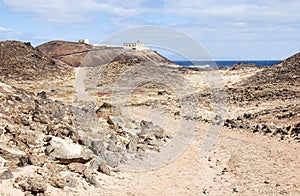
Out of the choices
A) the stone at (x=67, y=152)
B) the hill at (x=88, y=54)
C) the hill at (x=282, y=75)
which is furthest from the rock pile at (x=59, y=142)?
the hill at (x=88, y=54)

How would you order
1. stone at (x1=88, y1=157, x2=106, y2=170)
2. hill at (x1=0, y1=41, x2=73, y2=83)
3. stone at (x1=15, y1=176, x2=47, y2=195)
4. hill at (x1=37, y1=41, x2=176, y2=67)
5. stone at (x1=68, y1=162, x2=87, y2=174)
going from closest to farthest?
stone at (x1=15, y1=176, x2=47, y2=195) → stone at (x1=68, y1=162, x2=87, y2=174) → stone at (x1=88, y1=157, x2=106, y2=170) → hill at (x1=0, y1=41, x2=73, y2=83) → hill at (x1=37, y1=41, x2=176, y2=67)

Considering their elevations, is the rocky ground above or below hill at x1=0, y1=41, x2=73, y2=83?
below

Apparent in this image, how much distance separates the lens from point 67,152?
1050cm

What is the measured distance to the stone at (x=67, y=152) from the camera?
1039 centimetres

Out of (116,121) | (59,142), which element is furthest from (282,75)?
(59,142)

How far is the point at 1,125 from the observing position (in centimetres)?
1096

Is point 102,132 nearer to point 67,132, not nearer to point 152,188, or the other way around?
point 67,132

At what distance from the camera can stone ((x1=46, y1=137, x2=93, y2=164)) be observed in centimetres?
1039

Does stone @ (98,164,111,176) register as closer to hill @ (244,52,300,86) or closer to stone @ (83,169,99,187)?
stone @ (83,169,99,187)

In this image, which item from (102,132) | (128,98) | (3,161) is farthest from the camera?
(128,98)

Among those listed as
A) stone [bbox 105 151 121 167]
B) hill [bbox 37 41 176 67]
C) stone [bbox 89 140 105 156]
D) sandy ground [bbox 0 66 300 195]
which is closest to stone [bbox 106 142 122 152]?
stone [bbox 105 151 121 167]

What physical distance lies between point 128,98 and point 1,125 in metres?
20.1

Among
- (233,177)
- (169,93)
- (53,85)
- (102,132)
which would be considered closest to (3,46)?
(53,85)

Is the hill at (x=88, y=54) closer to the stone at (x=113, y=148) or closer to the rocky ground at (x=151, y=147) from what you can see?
the rocky ground at (x=151, y=147)
